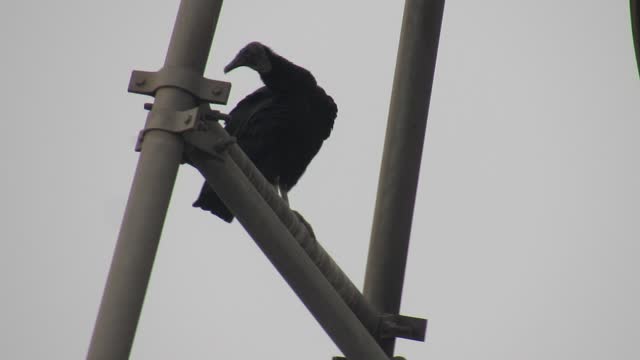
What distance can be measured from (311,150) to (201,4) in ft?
7.70

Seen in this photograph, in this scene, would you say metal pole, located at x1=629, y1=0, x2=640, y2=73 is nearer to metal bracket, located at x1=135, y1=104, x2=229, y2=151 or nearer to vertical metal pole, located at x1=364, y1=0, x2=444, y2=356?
vertical metal pole, located at x1=364, y1=0, x2=444, y2=356

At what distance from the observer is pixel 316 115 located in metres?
5.68

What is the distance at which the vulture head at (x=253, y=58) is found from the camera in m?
4.30

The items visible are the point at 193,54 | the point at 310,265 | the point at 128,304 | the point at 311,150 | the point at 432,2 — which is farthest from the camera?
the point at 311,150

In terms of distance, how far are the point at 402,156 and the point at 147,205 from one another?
80.8 inches

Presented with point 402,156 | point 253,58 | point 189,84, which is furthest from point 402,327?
point 189,84

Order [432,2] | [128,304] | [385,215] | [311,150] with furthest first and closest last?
1. [311,150]
2. [432,2]
3. [385,215]
4. [128,304]

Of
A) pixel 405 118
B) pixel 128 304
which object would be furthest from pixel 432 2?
pixel 128 304

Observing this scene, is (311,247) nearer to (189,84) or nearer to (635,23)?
(189,84)

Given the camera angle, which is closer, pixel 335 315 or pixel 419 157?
pixel 335 315

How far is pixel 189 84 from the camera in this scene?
11.6 feet

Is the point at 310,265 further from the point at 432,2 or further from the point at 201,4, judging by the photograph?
the point at 432,2

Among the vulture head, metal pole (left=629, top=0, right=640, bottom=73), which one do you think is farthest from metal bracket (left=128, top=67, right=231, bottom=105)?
metal pole (left=629, top=0, right=640, bottom=73)

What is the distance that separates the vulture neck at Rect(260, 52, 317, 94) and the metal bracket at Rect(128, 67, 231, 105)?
1261 mm
